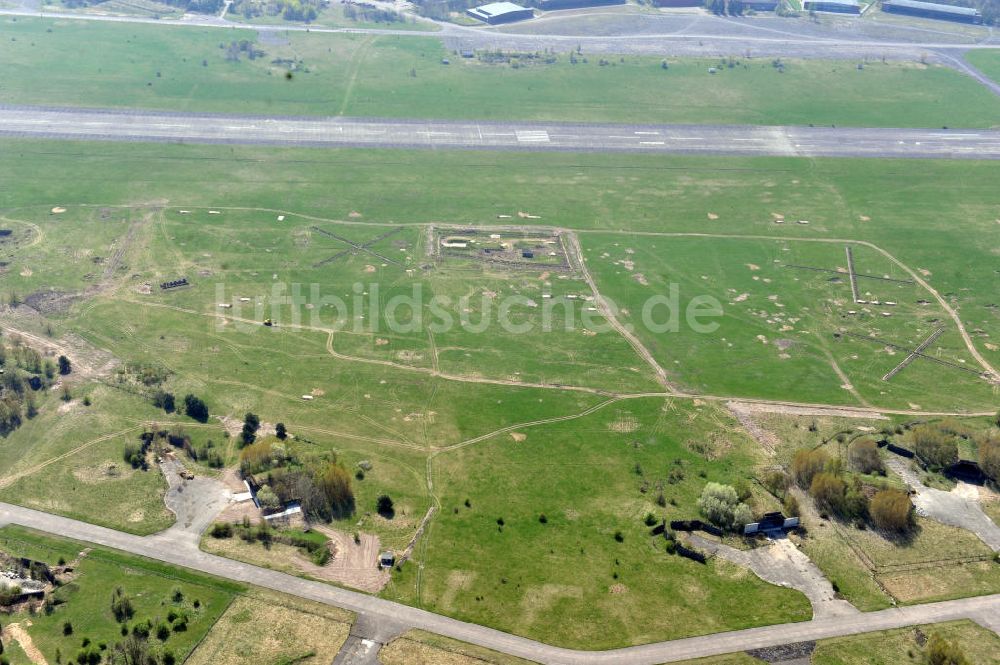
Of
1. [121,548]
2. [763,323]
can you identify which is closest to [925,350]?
[763,323]

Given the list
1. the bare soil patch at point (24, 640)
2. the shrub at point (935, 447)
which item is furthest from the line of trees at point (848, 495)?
the bare soil patch at point (24, 640)

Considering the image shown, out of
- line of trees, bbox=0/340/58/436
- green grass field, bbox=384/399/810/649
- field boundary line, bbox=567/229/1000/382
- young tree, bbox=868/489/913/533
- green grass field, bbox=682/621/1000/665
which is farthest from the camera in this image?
field boundary line, bbox=567/229/1000/382

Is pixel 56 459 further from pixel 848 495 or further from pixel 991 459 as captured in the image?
pixel 991 459

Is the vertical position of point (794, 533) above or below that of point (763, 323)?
below

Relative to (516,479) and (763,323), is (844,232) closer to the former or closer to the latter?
(763,323)

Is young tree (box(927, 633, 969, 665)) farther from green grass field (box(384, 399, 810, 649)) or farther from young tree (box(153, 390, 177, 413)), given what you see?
young tree (box(153, 390, 177, 413))

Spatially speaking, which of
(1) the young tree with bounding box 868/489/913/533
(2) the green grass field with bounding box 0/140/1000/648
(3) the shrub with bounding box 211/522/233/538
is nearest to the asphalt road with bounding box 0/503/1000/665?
(2) the green grass field with bounding box 0/140/1000/648
